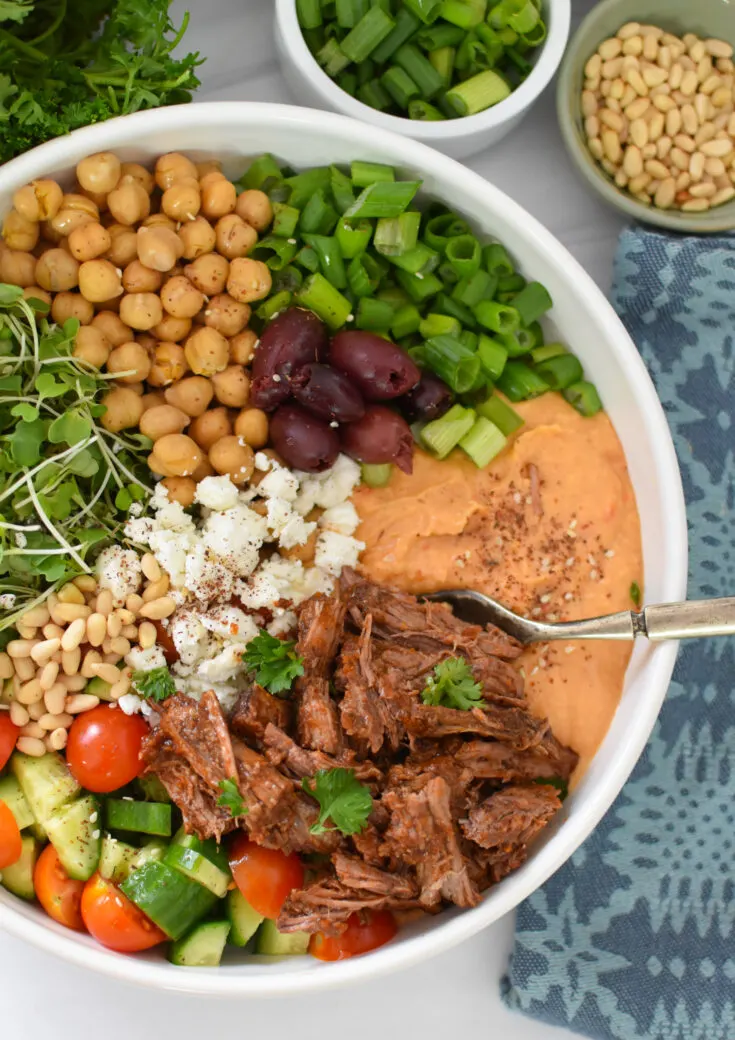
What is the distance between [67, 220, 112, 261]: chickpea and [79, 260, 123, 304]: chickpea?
2 centimetres

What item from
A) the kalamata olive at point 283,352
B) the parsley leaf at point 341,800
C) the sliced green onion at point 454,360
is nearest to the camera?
the parsley leaf at point 341,800

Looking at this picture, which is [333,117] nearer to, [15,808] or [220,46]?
[220,46]

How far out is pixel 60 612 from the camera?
2.03 meters

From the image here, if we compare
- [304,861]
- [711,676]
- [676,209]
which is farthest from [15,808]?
[676,209]

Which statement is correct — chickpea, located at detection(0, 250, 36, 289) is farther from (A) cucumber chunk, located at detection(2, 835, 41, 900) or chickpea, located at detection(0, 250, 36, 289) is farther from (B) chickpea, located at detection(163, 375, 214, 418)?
(A) cucumber chunk, located at detection(2, 835, 41, 900)

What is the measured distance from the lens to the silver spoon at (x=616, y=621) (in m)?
1.95

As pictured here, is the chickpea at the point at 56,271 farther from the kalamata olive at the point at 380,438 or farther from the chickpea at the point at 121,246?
the kalamata olive at the point at 380,438

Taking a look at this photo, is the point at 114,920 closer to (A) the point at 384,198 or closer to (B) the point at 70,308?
(B) the point at 70,308

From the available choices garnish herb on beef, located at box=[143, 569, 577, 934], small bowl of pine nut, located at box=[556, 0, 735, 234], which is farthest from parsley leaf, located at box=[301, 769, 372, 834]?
small bowl of pine nut, located at box=[556, 0, 735, 234]

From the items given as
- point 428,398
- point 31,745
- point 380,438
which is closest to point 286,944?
point 31,745

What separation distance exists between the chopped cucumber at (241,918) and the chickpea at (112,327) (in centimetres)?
109

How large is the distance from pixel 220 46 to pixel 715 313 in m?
1.30

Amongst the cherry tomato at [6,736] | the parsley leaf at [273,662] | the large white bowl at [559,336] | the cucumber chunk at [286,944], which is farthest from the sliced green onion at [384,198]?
the cucumber chunk at [286,944]

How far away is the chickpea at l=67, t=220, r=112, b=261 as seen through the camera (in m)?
2.05
